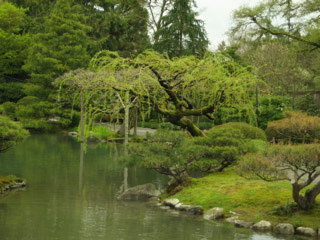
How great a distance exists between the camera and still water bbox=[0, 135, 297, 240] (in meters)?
8.63

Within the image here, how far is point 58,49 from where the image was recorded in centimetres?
3322

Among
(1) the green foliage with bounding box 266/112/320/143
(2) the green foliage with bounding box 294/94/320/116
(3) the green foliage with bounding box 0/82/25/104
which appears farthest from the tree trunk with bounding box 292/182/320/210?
(3) the green foliage with bounding box 0/82/25/104

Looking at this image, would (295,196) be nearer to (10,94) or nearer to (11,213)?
(11,213)

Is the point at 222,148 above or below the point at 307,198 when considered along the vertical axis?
above

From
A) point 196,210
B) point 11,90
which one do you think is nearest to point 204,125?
point 11,90

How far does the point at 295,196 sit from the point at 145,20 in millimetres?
32311

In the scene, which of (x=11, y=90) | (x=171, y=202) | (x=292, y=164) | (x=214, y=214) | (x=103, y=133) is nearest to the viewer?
(x=292, y=164)

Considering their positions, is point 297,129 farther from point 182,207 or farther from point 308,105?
point 182,207

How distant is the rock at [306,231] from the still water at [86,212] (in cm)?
65

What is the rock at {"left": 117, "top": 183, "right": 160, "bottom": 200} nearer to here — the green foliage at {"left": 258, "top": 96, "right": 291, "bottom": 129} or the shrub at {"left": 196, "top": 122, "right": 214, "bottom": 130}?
the green foliage at {"left": 258, "top": 96, "right": 291, "bottom": 129}

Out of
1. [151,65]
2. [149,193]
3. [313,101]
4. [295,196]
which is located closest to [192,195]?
[149,193]

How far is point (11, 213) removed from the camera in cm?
991

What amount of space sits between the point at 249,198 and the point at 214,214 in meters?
1.07

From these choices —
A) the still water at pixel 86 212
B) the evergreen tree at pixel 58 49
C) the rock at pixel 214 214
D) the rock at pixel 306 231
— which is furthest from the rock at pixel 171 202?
the evergreen tree at pixel 58 49
